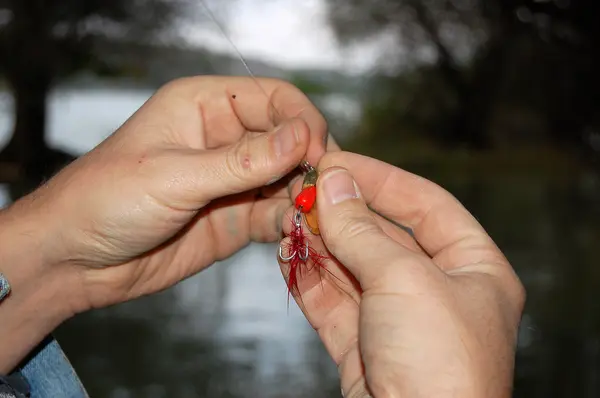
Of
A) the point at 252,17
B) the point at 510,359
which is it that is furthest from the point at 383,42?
the point at 510,359

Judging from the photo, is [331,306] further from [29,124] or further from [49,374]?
[29,124]

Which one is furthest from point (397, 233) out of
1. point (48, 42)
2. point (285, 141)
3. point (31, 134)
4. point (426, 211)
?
point (48, 42)

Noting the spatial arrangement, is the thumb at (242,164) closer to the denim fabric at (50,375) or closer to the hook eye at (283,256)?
the hook eye at (283,256)

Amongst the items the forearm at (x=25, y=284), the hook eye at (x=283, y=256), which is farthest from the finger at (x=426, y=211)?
the forearm at (x=25, y=284)

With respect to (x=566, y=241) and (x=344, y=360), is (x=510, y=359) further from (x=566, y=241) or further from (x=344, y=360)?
(x=566, y=241)

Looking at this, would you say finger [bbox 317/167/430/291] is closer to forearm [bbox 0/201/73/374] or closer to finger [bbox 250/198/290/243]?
finger [bbox 250/198/290/243]
